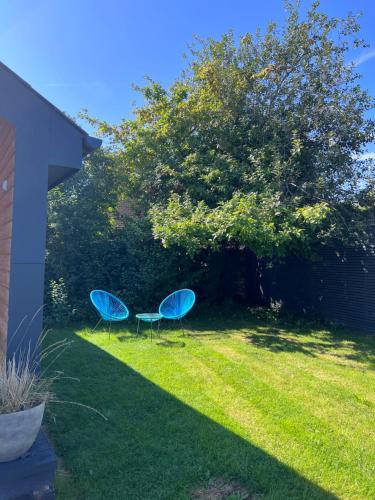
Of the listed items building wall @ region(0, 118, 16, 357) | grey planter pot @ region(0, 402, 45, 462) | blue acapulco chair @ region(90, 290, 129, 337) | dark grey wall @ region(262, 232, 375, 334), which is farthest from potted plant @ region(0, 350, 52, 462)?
dark grey wall @ region(262, 232, 375, 334)

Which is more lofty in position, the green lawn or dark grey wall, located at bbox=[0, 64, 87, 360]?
dark grey wall, located at bbox=[0, 64, 87, 360]

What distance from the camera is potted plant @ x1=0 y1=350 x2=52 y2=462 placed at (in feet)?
7.07

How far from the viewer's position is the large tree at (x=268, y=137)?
7402 millimetres

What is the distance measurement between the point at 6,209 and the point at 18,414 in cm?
189

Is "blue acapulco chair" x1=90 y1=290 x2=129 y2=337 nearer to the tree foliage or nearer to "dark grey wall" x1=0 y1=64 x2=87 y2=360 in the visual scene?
the tree foliage

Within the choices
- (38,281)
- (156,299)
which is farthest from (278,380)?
(156,299)

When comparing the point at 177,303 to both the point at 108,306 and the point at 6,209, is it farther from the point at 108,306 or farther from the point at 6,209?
the point at 6,209

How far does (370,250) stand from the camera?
24.8 feet

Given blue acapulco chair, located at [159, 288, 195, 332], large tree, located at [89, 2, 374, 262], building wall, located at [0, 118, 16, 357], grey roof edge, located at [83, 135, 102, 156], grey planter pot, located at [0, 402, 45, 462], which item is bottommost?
grey planter pot, located at [0, 402, 45, 462]

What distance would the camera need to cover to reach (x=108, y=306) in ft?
23.6

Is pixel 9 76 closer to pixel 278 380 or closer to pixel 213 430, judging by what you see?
pixel 213 430

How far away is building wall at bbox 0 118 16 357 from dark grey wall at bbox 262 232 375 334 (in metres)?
6.72

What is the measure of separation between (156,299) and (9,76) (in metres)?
6.58

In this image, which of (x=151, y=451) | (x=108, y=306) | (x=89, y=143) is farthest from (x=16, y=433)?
(x=108, y=306)
